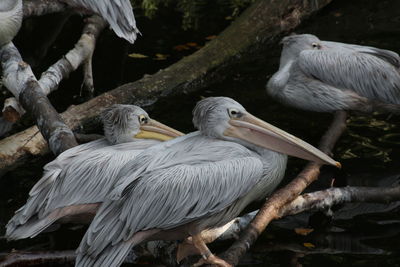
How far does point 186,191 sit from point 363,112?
9.26ft

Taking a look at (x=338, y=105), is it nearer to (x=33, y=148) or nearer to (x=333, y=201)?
(x=333, y=201)

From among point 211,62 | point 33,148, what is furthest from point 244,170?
point 211,62

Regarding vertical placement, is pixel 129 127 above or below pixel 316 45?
above

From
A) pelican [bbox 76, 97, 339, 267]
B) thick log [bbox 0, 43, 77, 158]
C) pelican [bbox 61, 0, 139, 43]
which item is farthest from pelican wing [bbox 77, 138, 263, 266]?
pelican [bbox 61, 0, 139, 43]

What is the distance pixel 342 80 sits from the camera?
636 cm

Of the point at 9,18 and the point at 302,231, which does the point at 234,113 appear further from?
the point at 9,18

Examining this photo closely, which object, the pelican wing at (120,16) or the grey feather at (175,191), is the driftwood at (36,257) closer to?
the grey feather at (175,191)

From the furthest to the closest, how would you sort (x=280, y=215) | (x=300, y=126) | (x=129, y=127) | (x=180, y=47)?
(x=180, y=47) → (x=300, y=126) → (x=129, y=127) → (x=280, y=215)

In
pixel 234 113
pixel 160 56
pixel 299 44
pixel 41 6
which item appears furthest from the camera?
pixel 160 56

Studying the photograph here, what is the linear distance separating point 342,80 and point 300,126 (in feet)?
1.72

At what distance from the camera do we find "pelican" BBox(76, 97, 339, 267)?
3.89 m

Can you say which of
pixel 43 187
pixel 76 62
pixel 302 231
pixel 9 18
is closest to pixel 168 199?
pixel 43 187

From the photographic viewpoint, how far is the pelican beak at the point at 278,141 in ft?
13.8

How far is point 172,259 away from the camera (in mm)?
4254
